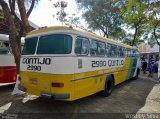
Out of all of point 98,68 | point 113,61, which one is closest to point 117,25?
point 113,61

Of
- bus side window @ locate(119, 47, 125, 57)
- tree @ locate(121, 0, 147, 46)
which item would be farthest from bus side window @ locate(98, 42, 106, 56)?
tree @ locate(121, 0, 147, 46)

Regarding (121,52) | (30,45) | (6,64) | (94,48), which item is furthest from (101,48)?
(6,64)

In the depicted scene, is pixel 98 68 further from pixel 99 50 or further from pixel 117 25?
pixel 117 25

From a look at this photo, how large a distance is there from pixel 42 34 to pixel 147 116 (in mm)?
4479

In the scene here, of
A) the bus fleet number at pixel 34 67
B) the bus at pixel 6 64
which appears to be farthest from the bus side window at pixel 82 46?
the bus at pixel 6 64

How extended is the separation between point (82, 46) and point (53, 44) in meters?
1.02

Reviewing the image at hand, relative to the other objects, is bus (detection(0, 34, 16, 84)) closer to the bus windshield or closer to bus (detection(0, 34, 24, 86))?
bus (detection(0, 34, 24, 86))

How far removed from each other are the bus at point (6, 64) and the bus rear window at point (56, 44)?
11.8ft

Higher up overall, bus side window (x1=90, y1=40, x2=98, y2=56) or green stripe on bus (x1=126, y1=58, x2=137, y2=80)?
bus side window (x1=90, y1=40, x2=98, y2=56)

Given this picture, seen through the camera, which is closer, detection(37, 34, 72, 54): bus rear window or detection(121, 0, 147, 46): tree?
detection(37, 34, 72, 54): bus rear window

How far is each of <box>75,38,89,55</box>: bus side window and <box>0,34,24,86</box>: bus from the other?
4.56 metres

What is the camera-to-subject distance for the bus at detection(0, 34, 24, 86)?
9205 millimetres

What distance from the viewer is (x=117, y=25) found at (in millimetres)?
27938

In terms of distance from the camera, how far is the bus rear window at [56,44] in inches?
236
